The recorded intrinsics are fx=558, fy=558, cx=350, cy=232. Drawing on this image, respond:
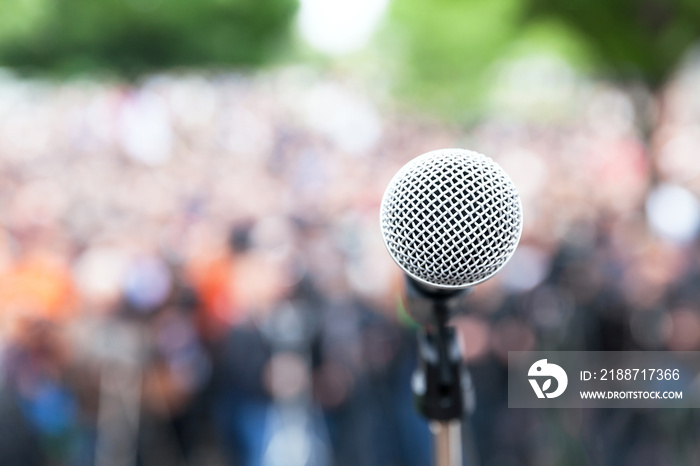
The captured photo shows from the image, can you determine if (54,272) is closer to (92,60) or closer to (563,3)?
(563,3)

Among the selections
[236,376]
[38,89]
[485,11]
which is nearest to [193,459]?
[236,376]

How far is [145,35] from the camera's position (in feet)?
41.5

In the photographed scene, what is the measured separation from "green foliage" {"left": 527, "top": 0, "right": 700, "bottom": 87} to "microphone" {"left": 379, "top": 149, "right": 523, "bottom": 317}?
539cm


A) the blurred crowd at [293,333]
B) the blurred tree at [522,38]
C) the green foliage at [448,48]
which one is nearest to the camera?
the blurred crowd at [293,333]

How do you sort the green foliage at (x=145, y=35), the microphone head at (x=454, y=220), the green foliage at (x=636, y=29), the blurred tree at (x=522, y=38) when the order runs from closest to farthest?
the microphone head at (x=454, y=220) < the green foliage at (x=636, y=29) < the blurred tree at (x=522, y=38) < the green foliage at (x=145, y=35)

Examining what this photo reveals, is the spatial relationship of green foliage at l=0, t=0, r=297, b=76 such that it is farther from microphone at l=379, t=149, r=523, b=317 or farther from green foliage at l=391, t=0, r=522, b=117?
microphone at l=379, t=149, r=523, b=317

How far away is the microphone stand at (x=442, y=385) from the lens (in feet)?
4.01

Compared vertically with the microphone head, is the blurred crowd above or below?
below

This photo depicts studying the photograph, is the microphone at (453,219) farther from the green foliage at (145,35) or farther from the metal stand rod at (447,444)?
the green foliage at (145,35)

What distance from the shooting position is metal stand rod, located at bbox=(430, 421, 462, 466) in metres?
1.22

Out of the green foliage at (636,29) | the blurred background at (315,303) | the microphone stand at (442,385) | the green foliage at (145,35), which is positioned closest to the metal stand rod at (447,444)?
the microphone stand at (442,385)

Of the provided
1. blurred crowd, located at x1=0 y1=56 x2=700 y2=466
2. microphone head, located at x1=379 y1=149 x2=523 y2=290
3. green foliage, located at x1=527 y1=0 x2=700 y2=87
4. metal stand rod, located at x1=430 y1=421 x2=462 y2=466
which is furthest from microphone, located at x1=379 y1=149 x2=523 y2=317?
green foliage, located at x1=527 y1=0 x2=700 y2=87

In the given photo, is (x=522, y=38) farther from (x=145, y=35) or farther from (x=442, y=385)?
(x=442, y=385)

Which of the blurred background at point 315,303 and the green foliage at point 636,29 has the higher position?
the green foliage at point 636,29
